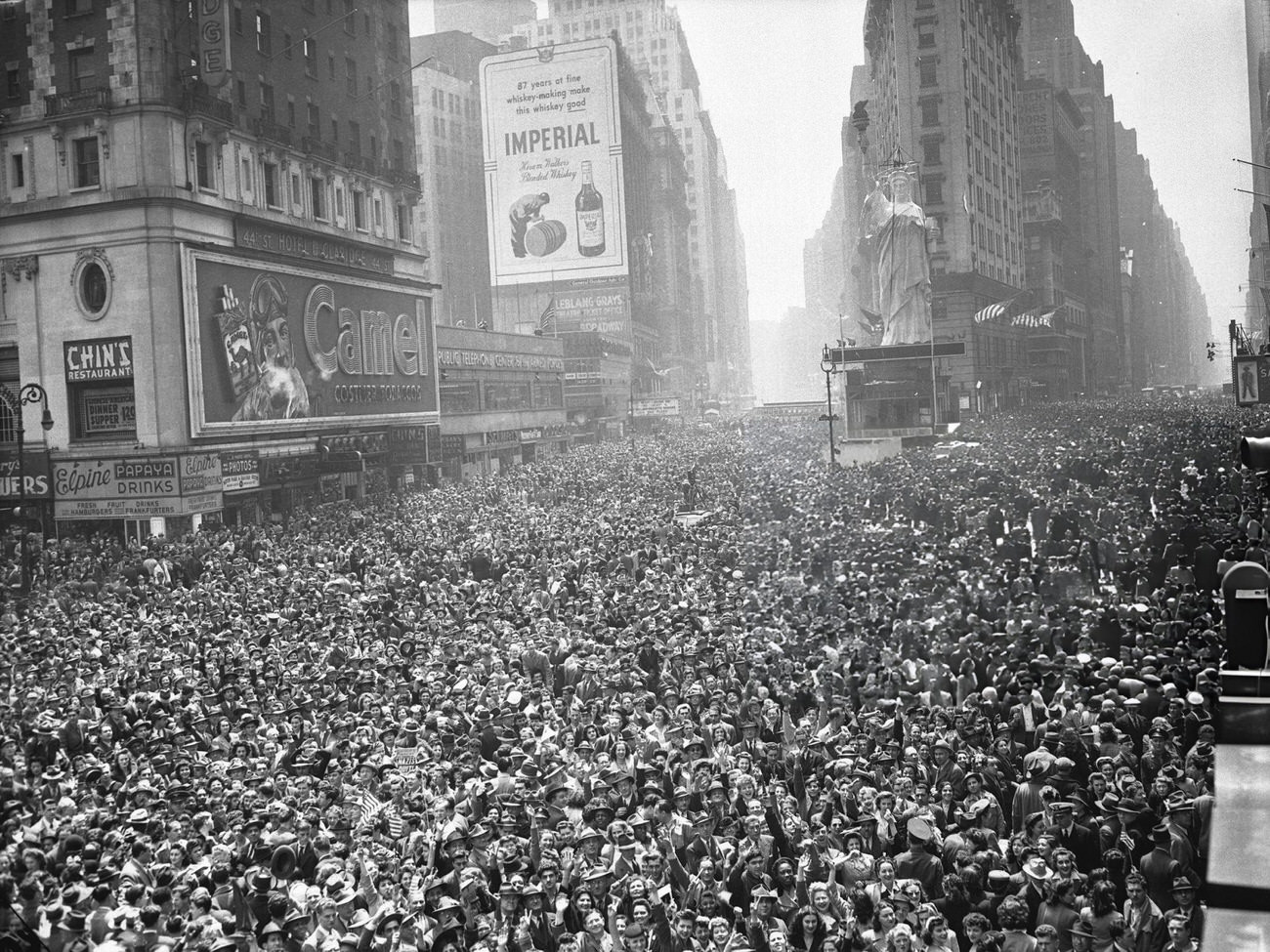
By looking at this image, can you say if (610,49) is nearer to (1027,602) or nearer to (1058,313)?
(1058,313)

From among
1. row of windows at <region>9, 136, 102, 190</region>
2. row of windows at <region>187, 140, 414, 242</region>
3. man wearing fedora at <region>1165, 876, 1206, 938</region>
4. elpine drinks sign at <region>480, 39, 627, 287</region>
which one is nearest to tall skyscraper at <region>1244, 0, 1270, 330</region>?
row of windows at <region>187, 140, 414, 242</region>

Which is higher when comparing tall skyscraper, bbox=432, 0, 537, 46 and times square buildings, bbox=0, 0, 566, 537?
tall skyscraper, bbox=432, 0, 537, 46

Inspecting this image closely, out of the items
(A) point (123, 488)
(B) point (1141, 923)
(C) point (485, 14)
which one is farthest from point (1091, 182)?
(B) point (1141, 923)

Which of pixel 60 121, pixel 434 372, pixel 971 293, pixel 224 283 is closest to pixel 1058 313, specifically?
pixel 971 293

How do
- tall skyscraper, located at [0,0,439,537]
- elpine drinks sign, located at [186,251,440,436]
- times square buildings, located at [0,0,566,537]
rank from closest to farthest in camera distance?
times square buildings, located at [0,0,566,537] < tall skyscraper, located at [0,0,439,537] < elpine drinks sign, located at [186,251,440,436]

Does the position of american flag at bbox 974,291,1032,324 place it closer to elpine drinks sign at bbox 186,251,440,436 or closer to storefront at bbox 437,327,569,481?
storefront at bbox 437,327,569,481

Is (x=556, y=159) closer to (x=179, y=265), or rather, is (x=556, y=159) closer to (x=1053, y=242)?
(x=1053, y=242)
